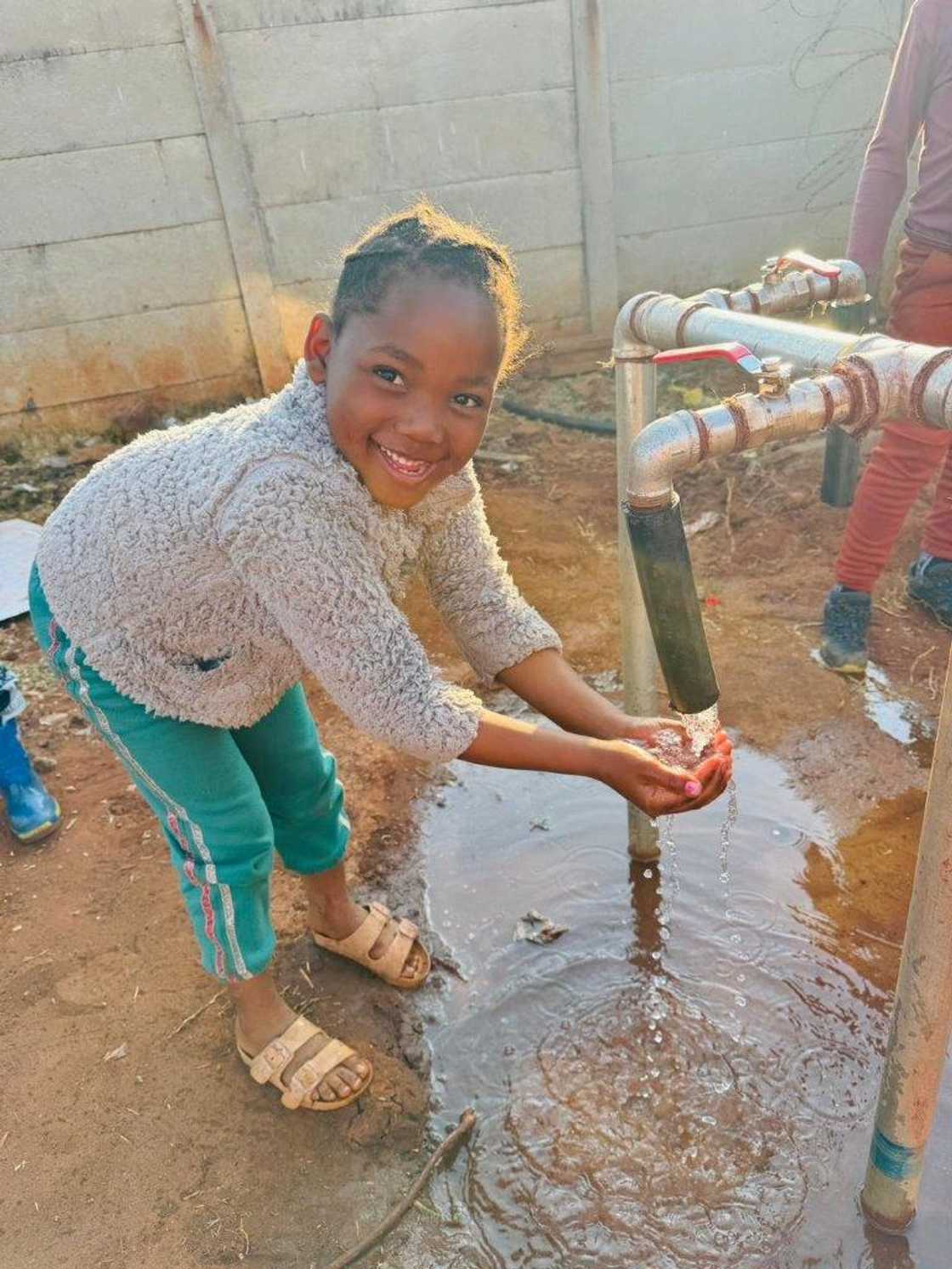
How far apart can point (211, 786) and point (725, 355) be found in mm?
1064

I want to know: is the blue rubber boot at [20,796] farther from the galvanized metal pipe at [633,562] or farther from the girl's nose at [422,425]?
the girl's nose at [422,425]

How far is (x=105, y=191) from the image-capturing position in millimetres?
4711

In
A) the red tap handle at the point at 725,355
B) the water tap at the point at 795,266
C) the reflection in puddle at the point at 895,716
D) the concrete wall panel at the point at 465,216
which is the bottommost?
the reflection in puddle at the point at 895,716

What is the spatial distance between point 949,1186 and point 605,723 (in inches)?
38.5

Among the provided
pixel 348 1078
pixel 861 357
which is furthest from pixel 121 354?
pixel 861 357

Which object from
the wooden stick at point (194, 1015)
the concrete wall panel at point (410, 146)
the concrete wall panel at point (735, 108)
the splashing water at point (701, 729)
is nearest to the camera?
the splashing water at point (701, 729)

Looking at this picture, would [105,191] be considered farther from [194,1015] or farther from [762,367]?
[762,367]

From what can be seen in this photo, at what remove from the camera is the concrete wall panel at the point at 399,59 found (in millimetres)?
4660

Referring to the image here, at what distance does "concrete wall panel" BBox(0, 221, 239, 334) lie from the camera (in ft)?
15.6

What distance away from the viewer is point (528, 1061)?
197 cm

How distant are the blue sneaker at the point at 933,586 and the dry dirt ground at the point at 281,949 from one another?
0.17 feet

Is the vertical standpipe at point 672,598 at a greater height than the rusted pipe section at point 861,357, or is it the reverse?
the rusted pipe section at point 861,357

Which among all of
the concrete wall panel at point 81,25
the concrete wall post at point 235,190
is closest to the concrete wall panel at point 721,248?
the concrete wall post at point 235,190

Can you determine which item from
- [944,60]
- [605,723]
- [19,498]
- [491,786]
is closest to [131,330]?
[19,498]
